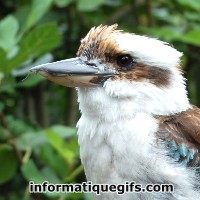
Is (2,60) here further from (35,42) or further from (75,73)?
(75,73)

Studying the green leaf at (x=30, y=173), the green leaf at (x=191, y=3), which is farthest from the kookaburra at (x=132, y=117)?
the green leaf at (x=191, y=3)

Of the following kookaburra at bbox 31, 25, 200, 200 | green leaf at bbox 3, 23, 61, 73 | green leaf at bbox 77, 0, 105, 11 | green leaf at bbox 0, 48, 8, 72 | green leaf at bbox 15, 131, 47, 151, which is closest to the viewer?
kookaburra at bbox 31, 25, 200, 200

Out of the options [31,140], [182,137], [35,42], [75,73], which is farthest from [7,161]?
[182,137]

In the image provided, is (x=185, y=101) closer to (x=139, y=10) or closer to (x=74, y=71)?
(x=74, y=71)

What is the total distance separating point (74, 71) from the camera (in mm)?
2609

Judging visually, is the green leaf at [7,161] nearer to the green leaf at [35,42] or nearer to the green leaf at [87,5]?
the green leaf at [35,42]

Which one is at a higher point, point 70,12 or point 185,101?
point 70,12

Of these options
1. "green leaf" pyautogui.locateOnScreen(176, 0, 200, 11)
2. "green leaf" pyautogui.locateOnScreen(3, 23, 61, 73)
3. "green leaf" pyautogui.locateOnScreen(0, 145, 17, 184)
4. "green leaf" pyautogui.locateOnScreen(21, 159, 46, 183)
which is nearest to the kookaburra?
"green leaf" pyautogui.locateOnScreen(3, 23, 61, 73)

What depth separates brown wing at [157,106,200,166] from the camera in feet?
8.55

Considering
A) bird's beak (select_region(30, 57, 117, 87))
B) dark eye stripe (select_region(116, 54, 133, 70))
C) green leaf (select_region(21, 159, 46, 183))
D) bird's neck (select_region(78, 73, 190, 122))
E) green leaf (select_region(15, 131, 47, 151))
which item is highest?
dark eye stripe (select_region(116, 54, 133, 70))

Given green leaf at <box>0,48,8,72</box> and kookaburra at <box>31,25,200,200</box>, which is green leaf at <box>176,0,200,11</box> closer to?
kookaburra at <box>31,25,200,200</box>

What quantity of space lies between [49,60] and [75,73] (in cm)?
68

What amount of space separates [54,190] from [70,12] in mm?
1251

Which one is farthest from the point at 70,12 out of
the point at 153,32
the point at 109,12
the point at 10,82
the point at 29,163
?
the point at 29,163
